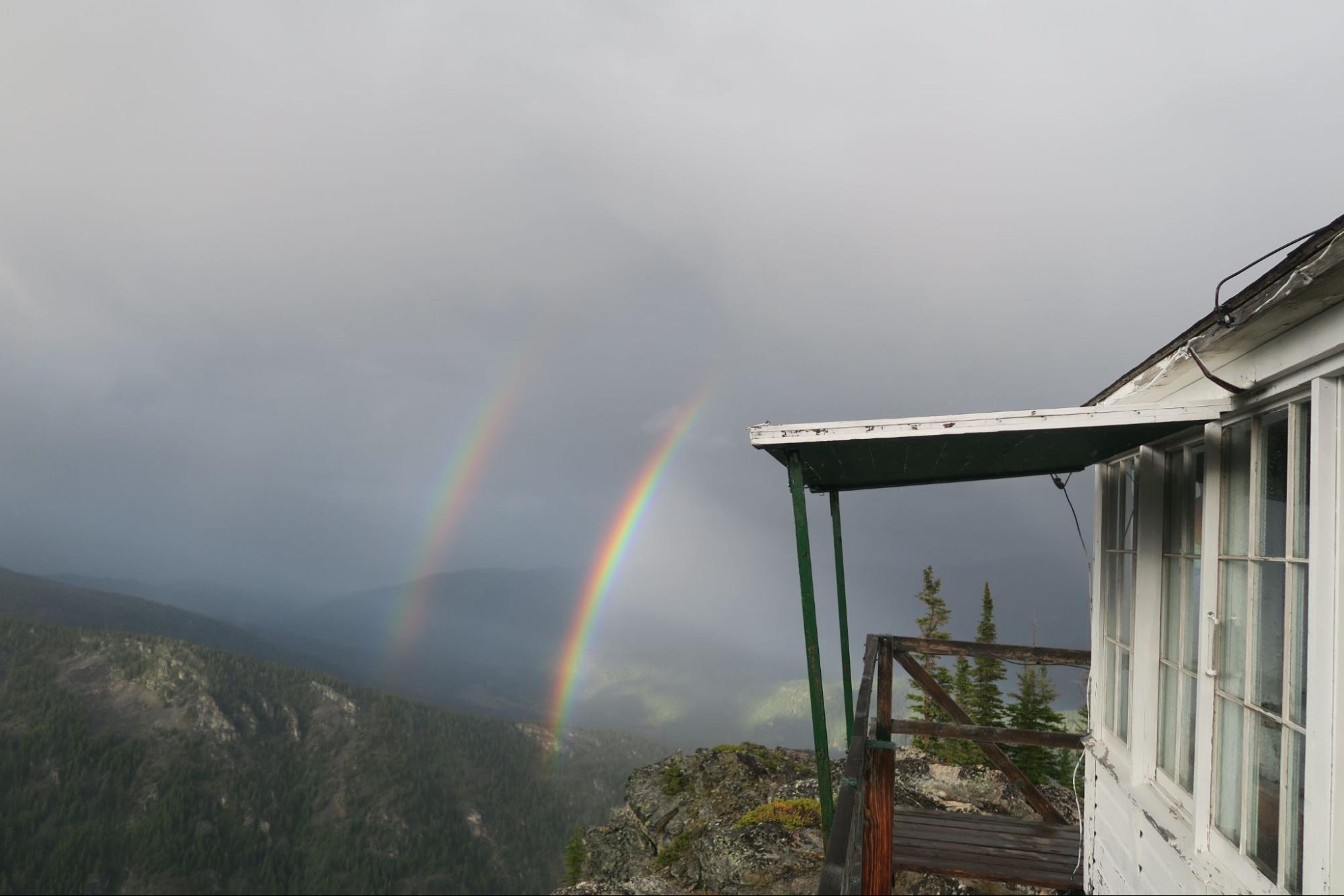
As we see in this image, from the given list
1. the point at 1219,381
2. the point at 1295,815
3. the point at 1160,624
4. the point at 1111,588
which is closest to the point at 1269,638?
the point at 1295,815

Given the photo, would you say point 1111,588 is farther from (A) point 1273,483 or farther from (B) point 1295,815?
(B) point 1295,815

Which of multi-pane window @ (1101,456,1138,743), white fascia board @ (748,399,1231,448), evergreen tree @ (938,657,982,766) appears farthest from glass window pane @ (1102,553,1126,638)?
evergreen tree @ (938,657,982,766)

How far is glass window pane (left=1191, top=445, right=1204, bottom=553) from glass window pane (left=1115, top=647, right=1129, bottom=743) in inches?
46.0

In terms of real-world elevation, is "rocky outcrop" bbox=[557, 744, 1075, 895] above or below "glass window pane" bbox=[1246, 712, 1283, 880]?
below

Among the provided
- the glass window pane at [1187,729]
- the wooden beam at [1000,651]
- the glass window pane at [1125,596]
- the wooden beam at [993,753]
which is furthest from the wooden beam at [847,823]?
the wooden beam at [993,753]

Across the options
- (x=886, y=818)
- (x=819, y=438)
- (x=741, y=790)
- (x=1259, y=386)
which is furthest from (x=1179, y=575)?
(x=741, y=790)

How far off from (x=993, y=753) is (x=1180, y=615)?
10.1 ft

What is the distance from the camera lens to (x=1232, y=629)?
277 cm

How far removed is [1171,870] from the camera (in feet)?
10.2

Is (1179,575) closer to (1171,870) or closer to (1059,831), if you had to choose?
(1171,870)

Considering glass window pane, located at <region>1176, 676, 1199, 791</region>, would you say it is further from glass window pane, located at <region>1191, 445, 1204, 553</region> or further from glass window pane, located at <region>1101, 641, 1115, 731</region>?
glass window pane, located at <region>1101, 641, 1115, 731</region>

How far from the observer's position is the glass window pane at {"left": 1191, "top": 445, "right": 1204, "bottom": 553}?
3195 millimetres

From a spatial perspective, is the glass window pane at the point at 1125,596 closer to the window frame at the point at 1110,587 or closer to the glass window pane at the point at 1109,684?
the window frame at the point at 1110,587

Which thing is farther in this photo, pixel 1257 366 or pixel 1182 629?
pixel 1182 629
